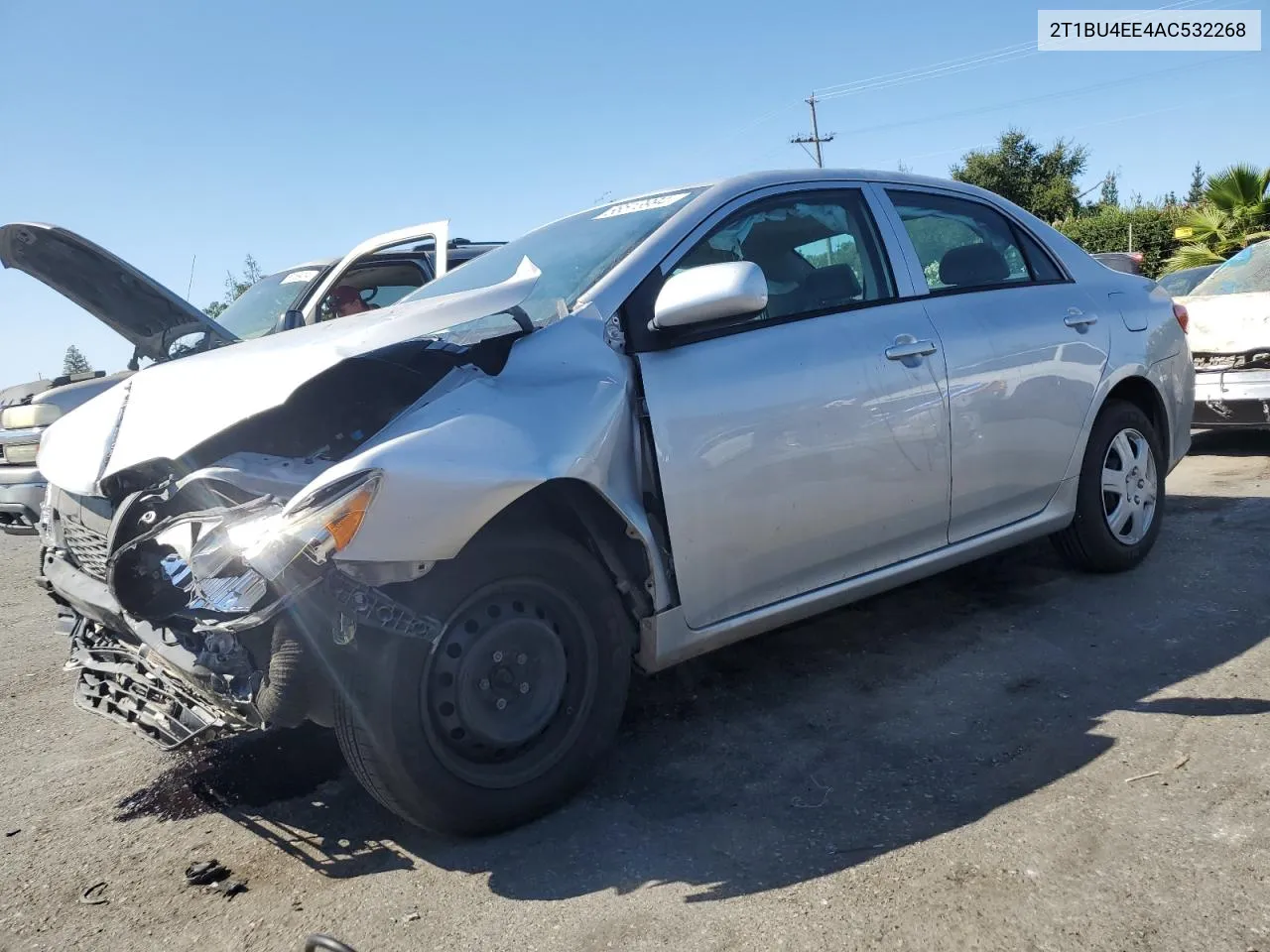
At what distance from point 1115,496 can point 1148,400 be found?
0.54 metres

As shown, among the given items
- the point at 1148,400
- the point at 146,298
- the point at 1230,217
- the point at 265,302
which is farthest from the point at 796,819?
the point at 1230,217

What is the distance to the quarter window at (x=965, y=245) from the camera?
3.97 m

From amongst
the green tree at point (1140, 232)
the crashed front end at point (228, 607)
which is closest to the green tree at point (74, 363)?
the crashed front end at point (228, 607)

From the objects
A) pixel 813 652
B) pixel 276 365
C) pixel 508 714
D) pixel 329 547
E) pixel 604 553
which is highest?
pixel 276 365

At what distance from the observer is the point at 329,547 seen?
232 cm

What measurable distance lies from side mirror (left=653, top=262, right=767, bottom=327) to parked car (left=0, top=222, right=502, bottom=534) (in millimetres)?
1499

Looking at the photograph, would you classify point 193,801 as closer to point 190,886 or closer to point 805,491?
point 190,886

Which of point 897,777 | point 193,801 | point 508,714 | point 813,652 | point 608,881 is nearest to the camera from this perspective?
point 608,881

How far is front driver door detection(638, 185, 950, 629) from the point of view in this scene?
3.04 metres

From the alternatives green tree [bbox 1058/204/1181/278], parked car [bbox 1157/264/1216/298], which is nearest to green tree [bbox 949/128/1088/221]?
green tree [bbox 1058/204/1181/278]

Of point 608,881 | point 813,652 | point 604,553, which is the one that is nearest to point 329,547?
point 604,553

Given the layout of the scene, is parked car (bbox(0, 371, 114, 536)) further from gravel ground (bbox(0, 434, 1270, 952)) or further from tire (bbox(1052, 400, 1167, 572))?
tire (bbox(1052, 400, 1167, 572))

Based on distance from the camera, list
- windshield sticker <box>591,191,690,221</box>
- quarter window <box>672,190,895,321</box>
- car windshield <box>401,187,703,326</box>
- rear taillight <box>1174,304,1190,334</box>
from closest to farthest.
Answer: car windshield <box>401,187,703,326</box>
quarter window <box>672,190,895,321</box>
windshield sticker <box>591,191,690,221</box>
rear taillight <box>1174,304,1190,334</box>

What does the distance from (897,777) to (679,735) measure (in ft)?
2.44
